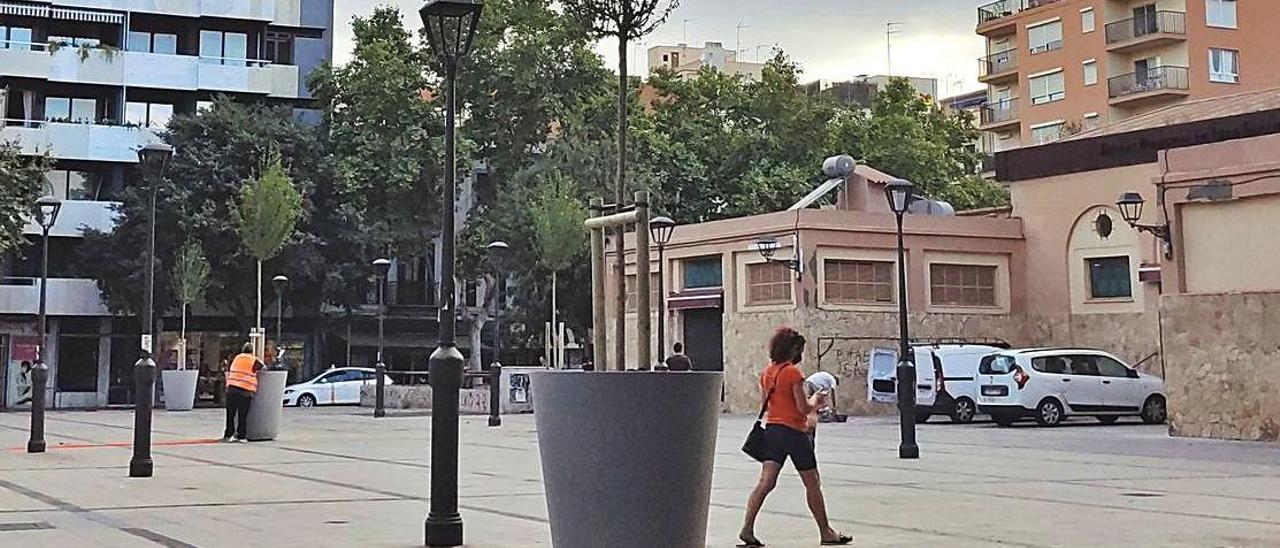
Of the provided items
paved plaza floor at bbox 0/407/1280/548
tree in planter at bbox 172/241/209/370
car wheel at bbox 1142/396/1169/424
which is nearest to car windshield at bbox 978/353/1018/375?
car wheel at bbox 1142/396/1169/424

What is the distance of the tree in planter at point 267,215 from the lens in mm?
42688

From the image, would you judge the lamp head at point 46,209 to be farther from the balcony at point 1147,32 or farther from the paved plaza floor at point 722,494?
the balcony at point 1147,32

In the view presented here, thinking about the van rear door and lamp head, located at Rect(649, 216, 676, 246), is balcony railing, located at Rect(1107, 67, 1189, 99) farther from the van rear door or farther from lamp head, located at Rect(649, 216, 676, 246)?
lamp head, located at Rect(649, 216, 676, 246)

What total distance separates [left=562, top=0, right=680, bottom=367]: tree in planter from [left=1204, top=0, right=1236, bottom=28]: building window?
175ft

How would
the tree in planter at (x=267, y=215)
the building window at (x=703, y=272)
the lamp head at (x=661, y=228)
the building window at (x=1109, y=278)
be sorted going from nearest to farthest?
the lamp head at (x=661, y=228) → the building window at (x=1109, y=278) → the building window at (x=703, y=272) → the tree in planter at (x=267, y=215)

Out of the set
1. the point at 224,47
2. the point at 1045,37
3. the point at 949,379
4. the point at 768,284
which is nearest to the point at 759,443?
the point at 949,379

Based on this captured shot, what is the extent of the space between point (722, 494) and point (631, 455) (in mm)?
6362

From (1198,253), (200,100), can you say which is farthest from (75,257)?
(1198,253)

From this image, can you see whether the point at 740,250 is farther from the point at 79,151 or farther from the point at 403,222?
A: the point at 79,151

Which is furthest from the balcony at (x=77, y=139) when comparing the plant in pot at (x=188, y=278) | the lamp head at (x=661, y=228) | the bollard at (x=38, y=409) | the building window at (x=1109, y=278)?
the building window at (x=1109, y=278)

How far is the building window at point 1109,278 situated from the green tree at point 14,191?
24.9 m

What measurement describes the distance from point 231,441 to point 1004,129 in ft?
174

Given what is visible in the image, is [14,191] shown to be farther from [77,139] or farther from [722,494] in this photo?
[722,494]

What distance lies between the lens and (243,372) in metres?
22.4
